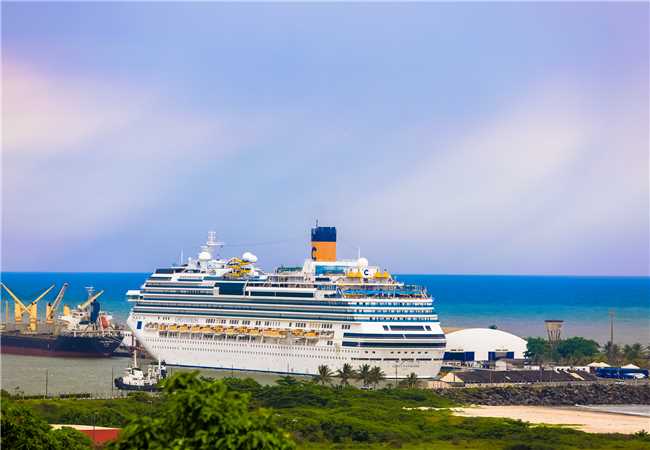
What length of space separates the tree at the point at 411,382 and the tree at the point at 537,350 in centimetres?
1741

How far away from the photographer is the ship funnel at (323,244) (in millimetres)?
89188

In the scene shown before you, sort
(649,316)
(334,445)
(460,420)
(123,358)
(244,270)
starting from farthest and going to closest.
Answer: (649,316) < (123,358) < (244,270) < (460,420) < (334,445)

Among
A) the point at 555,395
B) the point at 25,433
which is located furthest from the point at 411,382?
the point at 25,433

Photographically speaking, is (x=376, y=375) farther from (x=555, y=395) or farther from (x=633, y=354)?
(x=633, y=354)

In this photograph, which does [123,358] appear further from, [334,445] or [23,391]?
[334,445]

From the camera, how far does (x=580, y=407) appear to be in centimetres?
7488

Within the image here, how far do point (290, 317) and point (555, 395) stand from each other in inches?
695

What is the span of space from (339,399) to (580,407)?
50.2 ft

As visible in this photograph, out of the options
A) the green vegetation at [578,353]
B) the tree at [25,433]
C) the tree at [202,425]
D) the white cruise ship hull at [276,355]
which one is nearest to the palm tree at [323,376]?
the white cruise ship hull at [276,355]

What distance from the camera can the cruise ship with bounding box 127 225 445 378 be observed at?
79438mm

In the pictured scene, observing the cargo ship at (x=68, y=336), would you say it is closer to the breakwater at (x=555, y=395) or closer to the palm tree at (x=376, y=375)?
the palm tree at (x=376, y=375)

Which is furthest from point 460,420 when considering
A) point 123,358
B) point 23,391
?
point 123,358

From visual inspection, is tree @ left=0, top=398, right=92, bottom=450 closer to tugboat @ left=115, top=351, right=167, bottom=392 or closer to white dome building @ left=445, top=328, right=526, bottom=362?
tugboat @ left=115, top=351, right=167, bottom=392

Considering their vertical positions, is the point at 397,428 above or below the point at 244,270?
below
